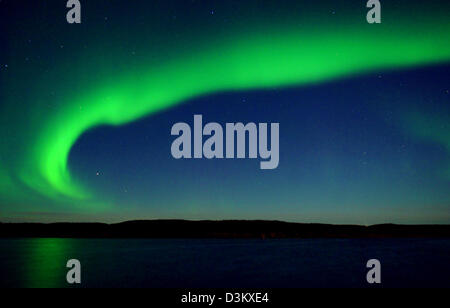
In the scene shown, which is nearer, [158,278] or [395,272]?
[158,278]

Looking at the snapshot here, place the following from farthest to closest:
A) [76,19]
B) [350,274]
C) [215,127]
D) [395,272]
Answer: [395,272] < [350,274] < [215,127] < [76,19]

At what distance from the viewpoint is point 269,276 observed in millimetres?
27016
